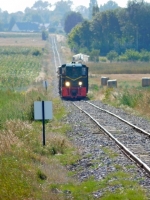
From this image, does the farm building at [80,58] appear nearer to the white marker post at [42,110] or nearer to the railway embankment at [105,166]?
the railway embankment at [105,166]

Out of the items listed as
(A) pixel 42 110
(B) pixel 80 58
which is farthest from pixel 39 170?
(B) pixel 80 58

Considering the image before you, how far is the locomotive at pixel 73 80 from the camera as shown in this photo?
3775 cm

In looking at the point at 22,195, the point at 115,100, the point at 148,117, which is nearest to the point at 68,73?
the point at 115,100

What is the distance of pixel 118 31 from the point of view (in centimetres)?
12062

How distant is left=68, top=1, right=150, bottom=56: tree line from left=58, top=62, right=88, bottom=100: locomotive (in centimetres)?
7563

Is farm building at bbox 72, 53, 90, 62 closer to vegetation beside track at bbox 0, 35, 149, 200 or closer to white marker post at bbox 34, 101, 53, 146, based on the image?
vegetation beside track at bbox 0, 35, 149, 200

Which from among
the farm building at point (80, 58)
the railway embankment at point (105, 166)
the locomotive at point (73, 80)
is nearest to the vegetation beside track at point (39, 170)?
the railway embankment at point (105, 166)

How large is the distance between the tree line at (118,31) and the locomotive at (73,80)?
2978 inches

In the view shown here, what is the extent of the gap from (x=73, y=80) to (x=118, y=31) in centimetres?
8452

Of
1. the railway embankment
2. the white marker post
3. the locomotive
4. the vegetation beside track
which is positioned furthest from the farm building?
the white marker post

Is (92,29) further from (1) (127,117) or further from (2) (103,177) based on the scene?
(2) (103,177)

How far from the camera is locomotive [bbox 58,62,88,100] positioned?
1486 inches

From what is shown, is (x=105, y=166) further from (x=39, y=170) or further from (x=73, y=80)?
(x=73, y=80)

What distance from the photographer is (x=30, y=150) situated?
48.7 ft
